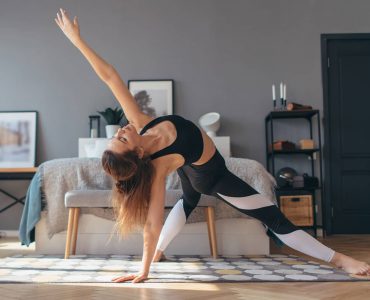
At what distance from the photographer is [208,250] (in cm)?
307

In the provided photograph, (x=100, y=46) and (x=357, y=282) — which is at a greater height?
(x=100, y=46)

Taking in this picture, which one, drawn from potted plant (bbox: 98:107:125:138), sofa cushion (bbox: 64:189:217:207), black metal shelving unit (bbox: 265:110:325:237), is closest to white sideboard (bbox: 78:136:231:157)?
potted plant (bbox: 98:107:125:138)

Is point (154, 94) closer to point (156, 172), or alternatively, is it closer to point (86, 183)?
point (86, 183)

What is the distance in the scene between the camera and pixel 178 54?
A: 207 inches

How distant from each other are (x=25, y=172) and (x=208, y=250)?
2.37 metres

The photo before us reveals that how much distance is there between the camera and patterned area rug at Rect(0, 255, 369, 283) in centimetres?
208

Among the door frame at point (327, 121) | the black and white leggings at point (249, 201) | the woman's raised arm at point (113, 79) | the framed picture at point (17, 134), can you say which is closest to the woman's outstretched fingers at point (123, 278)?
the black and white leggings at point (249, 201)

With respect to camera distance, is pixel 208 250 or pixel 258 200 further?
pixel 208 250

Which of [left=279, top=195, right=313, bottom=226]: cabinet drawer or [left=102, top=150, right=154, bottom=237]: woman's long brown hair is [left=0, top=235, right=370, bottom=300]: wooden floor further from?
[left=279, top=195, right=313, bottom=226]: cabinet drawer

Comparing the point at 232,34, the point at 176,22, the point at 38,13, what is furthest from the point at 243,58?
the point at 38,13

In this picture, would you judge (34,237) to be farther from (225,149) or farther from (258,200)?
(225,149)

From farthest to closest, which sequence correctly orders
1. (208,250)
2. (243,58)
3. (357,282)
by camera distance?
1. (243,58)
2. (208,250)
3. (357,282)

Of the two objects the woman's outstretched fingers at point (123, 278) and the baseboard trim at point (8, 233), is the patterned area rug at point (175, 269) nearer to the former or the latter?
the woman's outstretched fingers at point (123, 278)

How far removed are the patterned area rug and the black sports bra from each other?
0.58 meters
